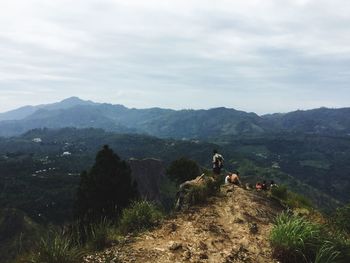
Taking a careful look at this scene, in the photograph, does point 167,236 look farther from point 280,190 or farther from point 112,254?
point 280,190

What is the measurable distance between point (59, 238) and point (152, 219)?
194 inches

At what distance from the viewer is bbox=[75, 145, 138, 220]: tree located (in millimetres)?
44969

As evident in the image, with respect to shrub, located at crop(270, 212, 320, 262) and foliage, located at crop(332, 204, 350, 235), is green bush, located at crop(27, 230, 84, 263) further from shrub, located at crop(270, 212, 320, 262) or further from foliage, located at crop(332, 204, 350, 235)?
foliage, located at crop(332, 204, 350, 235)

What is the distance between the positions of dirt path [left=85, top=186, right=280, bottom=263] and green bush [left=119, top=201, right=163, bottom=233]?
486mm

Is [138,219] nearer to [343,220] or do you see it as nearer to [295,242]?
[295,242]

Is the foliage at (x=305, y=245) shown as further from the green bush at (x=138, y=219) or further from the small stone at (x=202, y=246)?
the green bush at (x=138, y=219)

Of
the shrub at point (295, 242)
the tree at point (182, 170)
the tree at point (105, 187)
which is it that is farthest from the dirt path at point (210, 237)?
the tree at point (182, 170)

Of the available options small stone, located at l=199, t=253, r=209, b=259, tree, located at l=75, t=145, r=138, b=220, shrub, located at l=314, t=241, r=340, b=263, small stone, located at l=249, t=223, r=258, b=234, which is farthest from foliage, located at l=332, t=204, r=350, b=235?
Result: tree, located at l=75, t=145, r=138, b=220

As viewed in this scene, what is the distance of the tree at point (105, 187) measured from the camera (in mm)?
44969

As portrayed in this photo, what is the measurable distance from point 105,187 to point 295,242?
3619cm

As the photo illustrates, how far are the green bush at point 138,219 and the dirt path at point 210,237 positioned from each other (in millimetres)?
486

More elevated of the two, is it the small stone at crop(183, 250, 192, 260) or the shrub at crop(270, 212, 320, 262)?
the shrub at crop(270, 212, 320, 262)

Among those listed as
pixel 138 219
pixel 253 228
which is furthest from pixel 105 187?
pixel 253 228

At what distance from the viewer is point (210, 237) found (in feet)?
46.2
